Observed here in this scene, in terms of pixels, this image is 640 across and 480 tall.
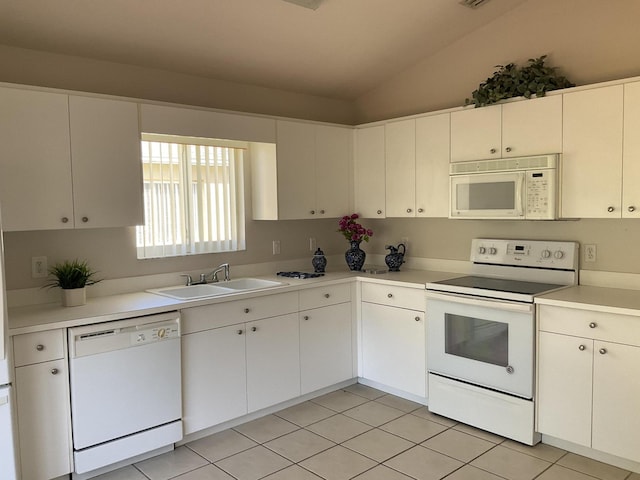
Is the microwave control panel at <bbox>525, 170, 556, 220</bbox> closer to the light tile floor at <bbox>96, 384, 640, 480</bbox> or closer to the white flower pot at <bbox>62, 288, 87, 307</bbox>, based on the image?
the light tile floor at <bbox>96, 384, 640, 480</bbox>

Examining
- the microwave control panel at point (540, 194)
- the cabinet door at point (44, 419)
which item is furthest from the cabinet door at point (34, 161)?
the microwave control panel at point (540, 194)

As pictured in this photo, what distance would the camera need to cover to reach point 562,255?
3.37m

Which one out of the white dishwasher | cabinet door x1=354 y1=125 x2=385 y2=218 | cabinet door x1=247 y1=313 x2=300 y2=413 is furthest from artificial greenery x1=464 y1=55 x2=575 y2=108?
the white dishwasher

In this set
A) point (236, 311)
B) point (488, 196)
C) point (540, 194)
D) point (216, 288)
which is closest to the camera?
point (540, 194)

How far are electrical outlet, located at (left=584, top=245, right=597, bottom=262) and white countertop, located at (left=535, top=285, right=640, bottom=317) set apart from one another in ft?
0.67

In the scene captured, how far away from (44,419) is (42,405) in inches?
2.9

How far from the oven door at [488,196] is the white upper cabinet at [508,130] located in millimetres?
151

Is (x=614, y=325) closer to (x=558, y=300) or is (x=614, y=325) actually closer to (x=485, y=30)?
(x=558, y=300)

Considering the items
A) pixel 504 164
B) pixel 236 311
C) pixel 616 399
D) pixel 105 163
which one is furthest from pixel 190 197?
pixel 616 399

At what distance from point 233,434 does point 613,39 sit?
3.40m

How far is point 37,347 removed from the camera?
2.54 meters

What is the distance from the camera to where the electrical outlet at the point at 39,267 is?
3.04 m

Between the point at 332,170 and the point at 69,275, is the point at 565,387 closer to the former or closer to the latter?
the point at 332,170

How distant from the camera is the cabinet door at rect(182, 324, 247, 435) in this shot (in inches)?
121
